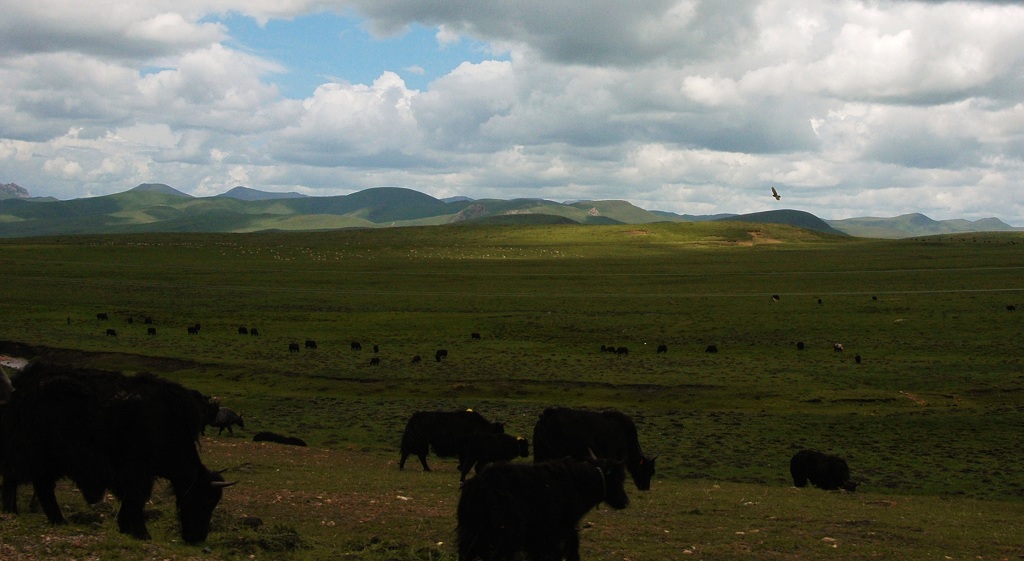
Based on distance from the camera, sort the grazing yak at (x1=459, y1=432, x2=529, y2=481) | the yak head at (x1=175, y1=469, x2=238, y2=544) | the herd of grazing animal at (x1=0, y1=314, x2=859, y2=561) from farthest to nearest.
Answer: the grazing yak at (x1=459, y1=432, x2=529, y2=481)
the yak head at (x1=175, y1=469, x2=238, y2=544)
the herd of grazing animal at (x1=0, y1=314, x2=859, y2=561)

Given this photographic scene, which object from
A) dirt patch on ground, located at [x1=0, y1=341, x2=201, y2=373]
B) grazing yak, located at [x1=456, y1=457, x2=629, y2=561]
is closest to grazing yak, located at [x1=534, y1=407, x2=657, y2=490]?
grazing yak, located at [x1=456, y1=457, x2=629, y2=561]

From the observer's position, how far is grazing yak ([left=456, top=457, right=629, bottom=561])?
10047 millimetres

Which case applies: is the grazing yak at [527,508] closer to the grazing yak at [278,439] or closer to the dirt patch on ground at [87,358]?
the grazing yak at [278,439]

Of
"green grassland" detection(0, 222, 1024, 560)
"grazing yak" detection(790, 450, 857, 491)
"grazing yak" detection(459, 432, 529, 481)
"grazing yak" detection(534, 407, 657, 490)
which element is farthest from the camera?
"grazing yak" detection(790, 450, 857, 491)

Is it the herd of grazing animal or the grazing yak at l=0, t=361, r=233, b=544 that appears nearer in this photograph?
the herd of grazing animal

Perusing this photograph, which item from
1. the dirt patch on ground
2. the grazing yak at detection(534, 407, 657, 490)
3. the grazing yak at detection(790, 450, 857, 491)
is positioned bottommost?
the dirt patch on ground

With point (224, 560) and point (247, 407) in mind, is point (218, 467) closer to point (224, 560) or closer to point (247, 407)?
point (224, 560)

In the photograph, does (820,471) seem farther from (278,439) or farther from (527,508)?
(278,439)

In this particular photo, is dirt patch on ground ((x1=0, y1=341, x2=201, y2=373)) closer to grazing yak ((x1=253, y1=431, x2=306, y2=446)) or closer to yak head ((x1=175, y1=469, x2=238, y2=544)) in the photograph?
grazing yak ((x1=253, y1=431, x2=306, y2=446))

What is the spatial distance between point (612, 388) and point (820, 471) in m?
16.3

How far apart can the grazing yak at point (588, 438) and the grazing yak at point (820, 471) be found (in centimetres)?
541

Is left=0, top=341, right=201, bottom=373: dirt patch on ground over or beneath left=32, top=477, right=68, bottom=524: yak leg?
beneath

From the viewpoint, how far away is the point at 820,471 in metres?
20.5

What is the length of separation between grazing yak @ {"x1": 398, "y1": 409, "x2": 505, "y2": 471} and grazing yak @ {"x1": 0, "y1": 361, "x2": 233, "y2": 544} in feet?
33.0
